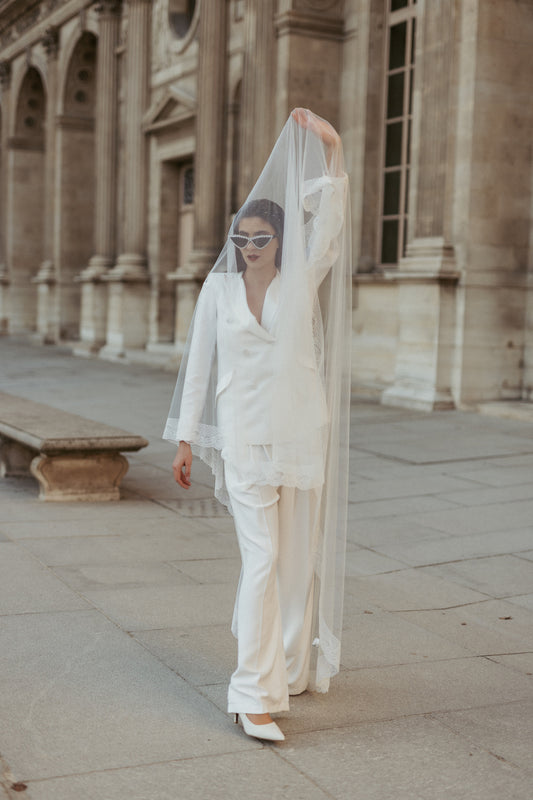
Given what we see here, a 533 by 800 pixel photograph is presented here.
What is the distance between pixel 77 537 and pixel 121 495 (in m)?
1.35

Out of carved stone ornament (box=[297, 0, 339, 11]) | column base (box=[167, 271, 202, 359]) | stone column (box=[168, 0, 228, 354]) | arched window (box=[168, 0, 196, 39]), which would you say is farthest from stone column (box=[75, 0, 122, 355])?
carved stone ornament (box=[297, 0, 339, 11])

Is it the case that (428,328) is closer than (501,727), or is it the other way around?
(501,727)

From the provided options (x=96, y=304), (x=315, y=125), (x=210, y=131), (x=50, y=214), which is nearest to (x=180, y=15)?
(x=210, y=131)

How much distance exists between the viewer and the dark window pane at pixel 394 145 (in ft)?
48.9

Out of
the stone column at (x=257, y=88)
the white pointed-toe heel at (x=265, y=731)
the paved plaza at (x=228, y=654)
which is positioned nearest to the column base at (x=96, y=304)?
the stone column at (x=257, y=88)

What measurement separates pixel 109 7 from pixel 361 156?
9.95 meters

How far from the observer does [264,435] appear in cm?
355

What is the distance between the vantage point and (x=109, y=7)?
22547 millimetres

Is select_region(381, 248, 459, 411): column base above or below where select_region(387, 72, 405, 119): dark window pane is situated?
below

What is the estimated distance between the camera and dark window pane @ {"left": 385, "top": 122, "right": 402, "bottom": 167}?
14906 millimetres

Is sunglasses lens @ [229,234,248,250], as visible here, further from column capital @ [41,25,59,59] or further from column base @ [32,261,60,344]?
column capital @ [41,25,59,59]

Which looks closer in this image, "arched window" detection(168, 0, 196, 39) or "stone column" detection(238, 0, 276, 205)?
"stone column" detection(238, 0, 276, 205)

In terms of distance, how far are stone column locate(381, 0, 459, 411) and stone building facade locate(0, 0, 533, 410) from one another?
2 centimetres

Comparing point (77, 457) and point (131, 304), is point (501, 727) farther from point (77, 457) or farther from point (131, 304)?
point (131, 304)
